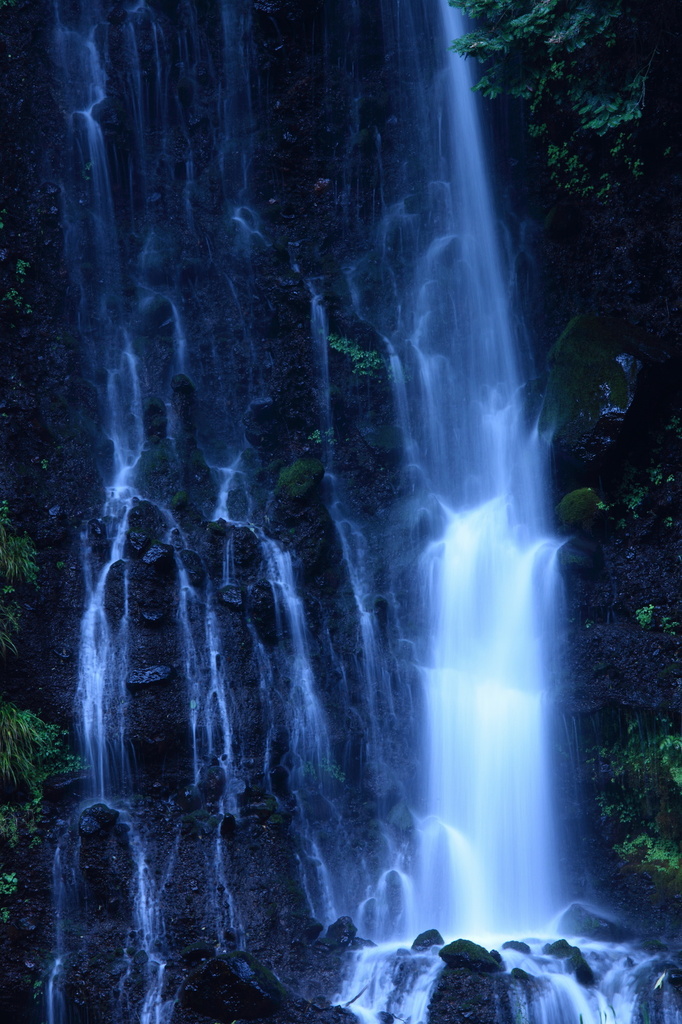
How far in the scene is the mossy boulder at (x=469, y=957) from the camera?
28.0 feet

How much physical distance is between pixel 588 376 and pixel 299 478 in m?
5.14

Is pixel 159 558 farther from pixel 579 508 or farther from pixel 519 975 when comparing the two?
pixel 519 975

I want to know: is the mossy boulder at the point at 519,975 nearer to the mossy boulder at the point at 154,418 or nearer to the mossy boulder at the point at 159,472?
the mossy boulder at the point at 159,472

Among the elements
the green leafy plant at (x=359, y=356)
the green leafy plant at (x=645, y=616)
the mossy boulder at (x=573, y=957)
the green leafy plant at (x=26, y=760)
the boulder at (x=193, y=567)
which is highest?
the green leafy plant at (x=359, y=356)

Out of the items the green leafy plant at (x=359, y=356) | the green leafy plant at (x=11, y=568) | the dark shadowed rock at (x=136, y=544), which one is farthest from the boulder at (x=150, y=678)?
the green leafy plant at (x=359, y=356)

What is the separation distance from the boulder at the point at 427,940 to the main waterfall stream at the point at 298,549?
13cm

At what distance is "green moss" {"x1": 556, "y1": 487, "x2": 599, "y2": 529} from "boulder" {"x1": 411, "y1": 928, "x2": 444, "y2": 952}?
6395mm

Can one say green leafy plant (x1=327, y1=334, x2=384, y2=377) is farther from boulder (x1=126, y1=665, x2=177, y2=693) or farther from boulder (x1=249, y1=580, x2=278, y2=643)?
boulder (x1=126, y1=665, x2=177, y2=693)

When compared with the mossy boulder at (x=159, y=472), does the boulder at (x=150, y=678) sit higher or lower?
lower

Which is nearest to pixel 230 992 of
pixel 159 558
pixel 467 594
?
pixel 159 558

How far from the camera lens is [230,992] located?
8.22 m

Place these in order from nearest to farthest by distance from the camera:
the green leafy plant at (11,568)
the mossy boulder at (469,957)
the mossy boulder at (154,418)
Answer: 1. the mossy boulder at (469,957)
2. the green leafy plant at (11,568)
3. the mossy boulder at (154,418)

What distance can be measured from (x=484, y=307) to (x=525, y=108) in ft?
13.6

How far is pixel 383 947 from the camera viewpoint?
31.6ft
